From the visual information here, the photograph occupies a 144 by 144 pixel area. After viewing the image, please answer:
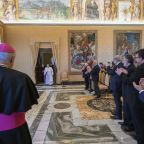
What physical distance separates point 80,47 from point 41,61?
305 cm

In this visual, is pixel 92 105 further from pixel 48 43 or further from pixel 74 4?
pixel 74 4

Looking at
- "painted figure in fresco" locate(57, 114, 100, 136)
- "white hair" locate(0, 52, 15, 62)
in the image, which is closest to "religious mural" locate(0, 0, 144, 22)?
"painted figure in fresco" locate(57, 114, 100, 136)

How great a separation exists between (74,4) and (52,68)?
4.96 meters

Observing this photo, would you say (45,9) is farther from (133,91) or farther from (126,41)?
(133,91)

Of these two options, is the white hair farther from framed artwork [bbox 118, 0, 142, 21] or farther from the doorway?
framed artwork [bbox 118, 0, 142, 21]

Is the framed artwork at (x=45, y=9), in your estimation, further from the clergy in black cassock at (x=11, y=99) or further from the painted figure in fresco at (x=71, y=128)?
the clergy in black cassock at (x=11, y=99)

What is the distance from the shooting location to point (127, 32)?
1681 cm

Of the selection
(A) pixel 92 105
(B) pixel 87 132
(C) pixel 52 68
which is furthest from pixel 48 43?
(B) pixel 87 132

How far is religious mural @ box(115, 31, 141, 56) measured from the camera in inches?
662

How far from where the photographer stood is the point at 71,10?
16.8 meters

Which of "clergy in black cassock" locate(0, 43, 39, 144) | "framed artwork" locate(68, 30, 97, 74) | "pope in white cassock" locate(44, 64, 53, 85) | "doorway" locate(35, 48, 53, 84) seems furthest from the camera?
"doorway" locate(35, 48, 53, 84)

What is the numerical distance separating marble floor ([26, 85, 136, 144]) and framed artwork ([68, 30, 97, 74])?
25.6ft

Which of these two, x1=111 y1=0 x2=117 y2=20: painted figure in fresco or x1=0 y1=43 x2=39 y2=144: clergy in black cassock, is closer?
x1=0 y1=43 x2=39 y2=144: clergy in black cassock

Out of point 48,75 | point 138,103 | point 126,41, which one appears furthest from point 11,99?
point 126,41
